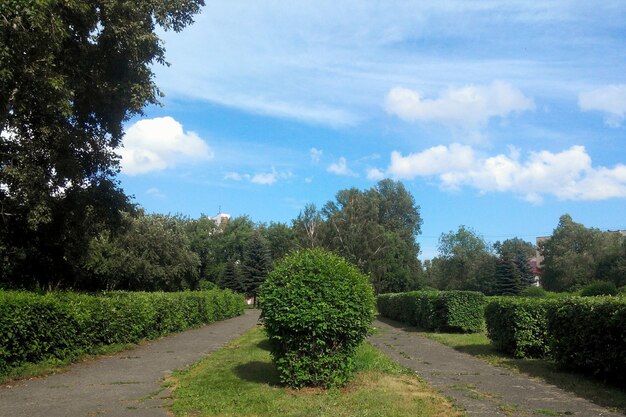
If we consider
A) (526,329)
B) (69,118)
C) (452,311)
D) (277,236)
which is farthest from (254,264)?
(526,329)

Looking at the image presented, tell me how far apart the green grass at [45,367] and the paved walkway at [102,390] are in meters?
0.22

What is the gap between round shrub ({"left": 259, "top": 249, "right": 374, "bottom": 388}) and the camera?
876cm

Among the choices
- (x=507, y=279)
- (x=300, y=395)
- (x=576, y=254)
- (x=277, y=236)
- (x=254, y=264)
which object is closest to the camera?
(x=300, y=395)

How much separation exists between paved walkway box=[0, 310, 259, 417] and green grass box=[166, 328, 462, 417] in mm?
514

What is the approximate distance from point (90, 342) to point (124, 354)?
132cm

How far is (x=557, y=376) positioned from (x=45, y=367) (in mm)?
10440

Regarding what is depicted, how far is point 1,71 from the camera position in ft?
33.7

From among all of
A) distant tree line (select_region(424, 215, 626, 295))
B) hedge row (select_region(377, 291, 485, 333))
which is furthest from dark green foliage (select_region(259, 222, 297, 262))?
hedge row (select_region(377, 291, 485, 333))

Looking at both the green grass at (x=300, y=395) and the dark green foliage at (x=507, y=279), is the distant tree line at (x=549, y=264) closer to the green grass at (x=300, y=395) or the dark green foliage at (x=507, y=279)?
the dark green foliage at (x=507, y=279)

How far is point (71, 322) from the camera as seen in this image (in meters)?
13.1

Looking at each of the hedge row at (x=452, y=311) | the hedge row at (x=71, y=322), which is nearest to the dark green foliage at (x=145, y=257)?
the hedge row at (x=71, y=322)

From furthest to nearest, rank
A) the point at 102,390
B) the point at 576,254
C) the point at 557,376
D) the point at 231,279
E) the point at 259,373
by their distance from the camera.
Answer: the point at 576,254, the point at 231,279, the point at 259,373, the point at 557,376, the point at 102,390

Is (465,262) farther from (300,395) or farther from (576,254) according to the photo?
(300,395)

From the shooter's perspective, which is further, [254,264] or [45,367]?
[254,264]
